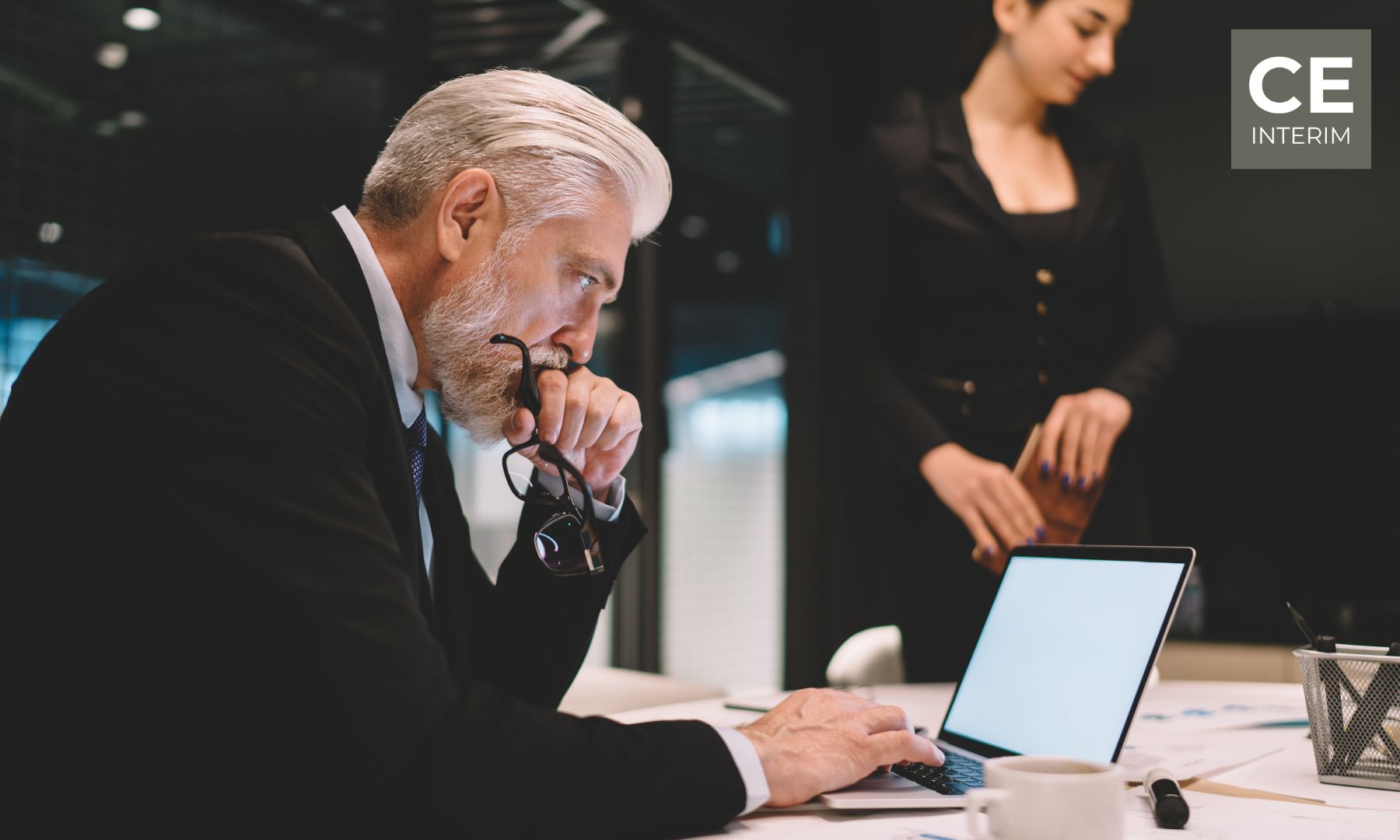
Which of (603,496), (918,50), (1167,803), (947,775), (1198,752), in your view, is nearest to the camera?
(1167,803)

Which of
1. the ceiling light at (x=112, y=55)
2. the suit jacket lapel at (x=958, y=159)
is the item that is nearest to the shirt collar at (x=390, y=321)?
the ceiling light at (x=112, y=55)

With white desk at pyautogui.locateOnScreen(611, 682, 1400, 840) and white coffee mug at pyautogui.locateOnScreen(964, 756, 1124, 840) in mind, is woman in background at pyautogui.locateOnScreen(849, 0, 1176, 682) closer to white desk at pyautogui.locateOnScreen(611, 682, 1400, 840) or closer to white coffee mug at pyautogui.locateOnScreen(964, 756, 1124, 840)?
white desk at pyautogui.locateOnScreen(611, 682, 1400, 840)

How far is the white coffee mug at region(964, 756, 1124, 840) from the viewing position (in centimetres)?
84

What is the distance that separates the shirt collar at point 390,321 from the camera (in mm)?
1383

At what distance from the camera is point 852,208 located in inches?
117

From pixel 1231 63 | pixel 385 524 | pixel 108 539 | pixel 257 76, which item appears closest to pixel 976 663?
pixel 385 524

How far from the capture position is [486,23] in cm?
381

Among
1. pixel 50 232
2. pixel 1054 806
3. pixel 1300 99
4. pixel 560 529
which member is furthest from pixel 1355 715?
pixel 50 232

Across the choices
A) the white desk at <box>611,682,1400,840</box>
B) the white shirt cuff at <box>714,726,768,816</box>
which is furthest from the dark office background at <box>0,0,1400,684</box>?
the white shirt cuff at <box>714,726,768,816</box>

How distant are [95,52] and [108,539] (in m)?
1.89

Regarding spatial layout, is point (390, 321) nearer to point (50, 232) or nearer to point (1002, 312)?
point (50, 232)

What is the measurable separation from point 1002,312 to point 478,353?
5.03 feet

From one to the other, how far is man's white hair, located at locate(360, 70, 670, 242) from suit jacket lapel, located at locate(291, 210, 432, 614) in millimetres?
179

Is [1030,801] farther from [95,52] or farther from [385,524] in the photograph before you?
[95,52]
